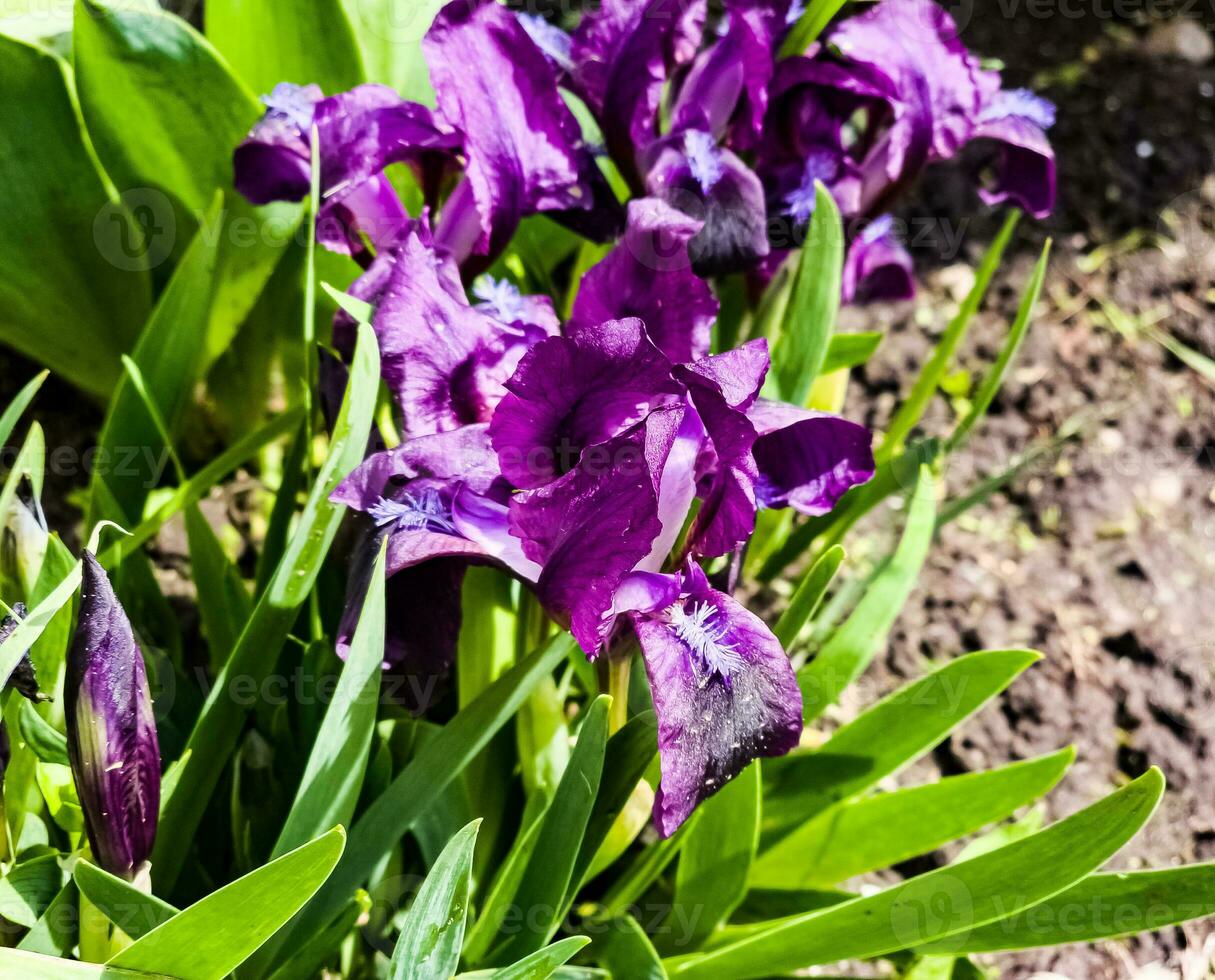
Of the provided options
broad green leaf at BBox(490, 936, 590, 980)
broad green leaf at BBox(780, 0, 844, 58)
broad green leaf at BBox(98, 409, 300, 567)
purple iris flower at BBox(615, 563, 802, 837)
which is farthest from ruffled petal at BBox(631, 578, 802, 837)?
broad green leaf at BBox(780, 0, 844, 58)

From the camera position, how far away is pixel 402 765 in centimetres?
120

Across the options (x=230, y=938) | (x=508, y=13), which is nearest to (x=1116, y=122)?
(x=508, y=13)

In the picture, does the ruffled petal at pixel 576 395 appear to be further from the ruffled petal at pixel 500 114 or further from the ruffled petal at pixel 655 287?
the ruffled petal at pixel 500 114

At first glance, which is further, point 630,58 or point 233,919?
point 630,58

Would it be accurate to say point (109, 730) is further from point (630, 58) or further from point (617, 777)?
point (630, 58)

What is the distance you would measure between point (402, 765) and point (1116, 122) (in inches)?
84.4

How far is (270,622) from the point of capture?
108cm

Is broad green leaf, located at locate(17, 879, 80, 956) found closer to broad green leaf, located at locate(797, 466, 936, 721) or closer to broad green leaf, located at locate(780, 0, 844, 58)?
broad green leaf, located at locate(797, 466, 936, 721)

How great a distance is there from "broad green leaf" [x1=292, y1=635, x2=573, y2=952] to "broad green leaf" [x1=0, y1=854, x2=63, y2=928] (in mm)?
213

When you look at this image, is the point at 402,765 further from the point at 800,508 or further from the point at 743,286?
the point at 743,286

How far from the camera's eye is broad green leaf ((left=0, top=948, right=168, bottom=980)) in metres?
0.78

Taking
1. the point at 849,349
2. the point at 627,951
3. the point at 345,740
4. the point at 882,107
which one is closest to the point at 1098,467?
the point at 849,349

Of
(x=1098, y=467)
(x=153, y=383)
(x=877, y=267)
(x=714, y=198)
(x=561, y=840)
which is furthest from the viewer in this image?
(x=1098, y=467)

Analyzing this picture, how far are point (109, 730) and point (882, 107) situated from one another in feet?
3.67
